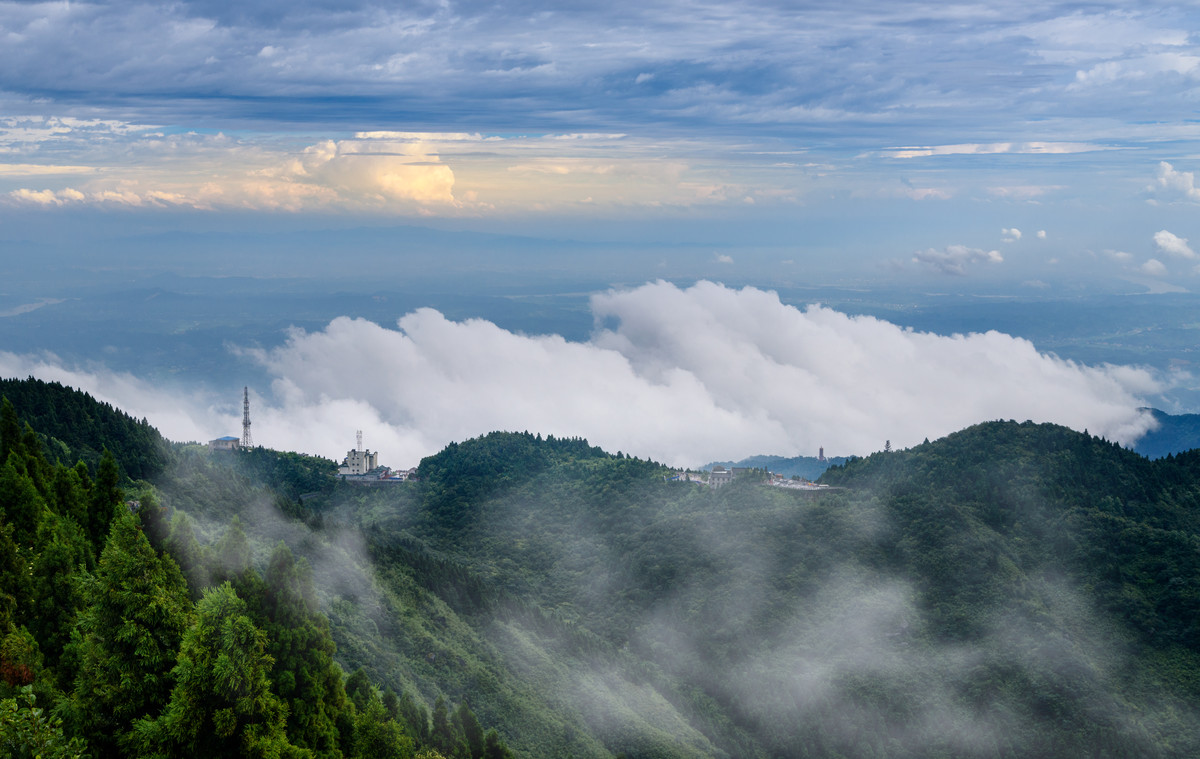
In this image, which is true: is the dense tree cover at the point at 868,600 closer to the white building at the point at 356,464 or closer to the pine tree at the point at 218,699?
the white building at the point at 356,464

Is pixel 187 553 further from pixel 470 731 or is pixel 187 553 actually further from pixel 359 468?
pixel 359 468

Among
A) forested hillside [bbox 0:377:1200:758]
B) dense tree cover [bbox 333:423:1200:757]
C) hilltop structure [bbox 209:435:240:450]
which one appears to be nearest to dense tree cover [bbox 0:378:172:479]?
forested hillside [bbox 0:377:1200:758]

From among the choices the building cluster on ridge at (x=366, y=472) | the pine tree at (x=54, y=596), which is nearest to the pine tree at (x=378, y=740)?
the pine tree at (x=54, y=596)

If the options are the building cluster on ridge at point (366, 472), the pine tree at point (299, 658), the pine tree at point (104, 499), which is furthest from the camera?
the building cluster on ridge at point (366, 472)

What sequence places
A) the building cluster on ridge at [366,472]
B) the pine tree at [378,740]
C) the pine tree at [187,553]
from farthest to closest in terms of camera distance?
the building cluster on ridge at [366,472]
the pine tree at [378,740]
the pine tree at [187,553]

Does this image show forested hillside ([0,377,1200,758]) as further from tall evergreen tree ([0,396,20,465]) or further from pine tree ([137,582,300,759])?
tall evergreen tree ([0,396,20,465])

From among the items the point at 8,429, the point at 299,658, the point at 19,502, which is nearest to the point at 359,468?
the point at 8,429
